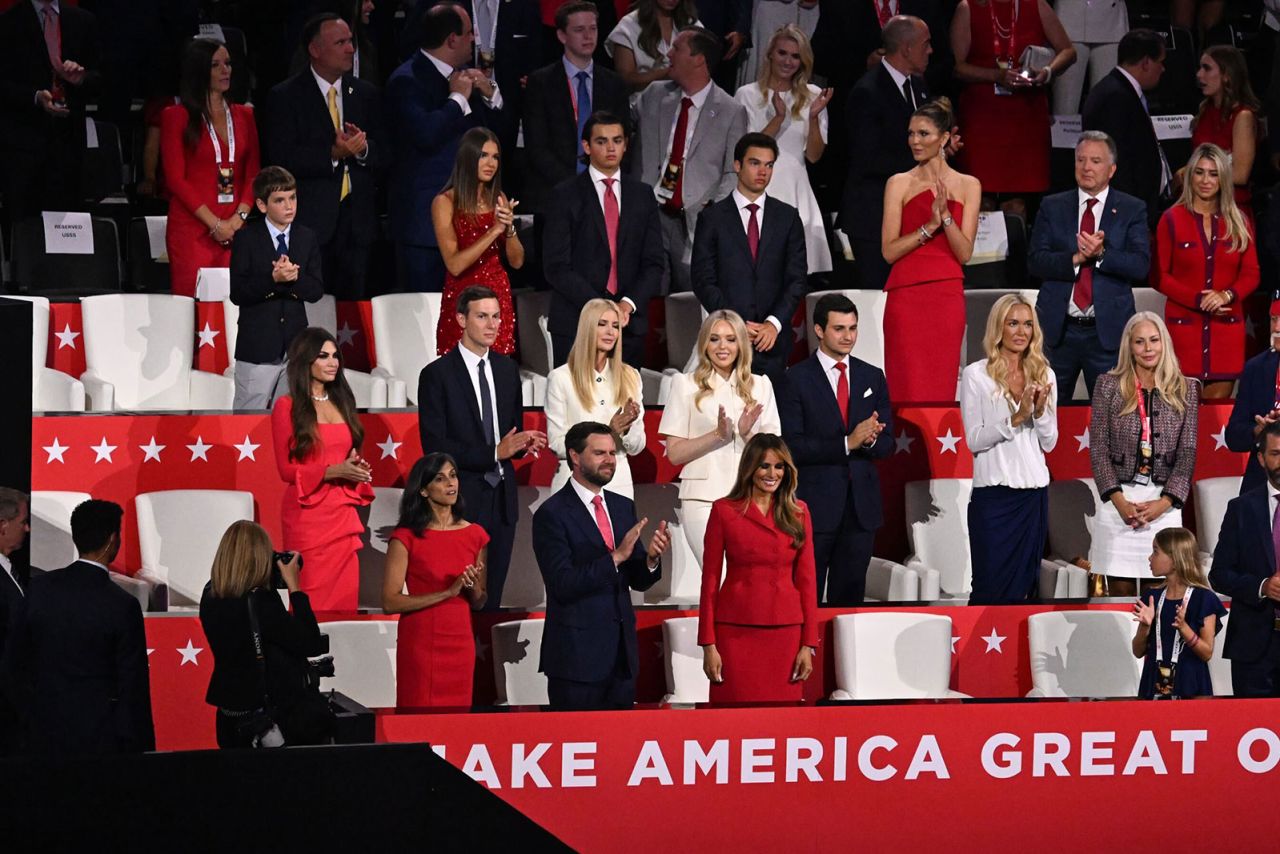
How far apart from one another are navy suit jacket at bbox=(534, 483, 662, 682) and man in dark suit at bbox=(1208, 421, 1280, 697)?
2.18 meters

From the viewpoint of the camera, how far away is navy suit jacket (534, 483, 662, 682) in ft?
24.1

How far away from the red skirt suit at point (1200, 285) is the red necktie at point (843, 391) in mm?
1873

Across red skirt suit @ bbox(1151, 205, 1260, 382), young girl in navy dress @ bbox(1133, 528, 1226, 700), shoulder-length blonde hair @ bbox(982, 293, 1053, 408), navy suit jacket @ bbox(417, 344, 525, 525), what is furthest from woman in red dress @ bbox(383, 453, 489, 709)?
red skirt suit @ bbox(1151, 205, 1260, 382)

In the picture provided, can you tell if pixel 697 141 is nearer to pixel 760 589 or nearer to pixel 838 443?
pixel 838 443

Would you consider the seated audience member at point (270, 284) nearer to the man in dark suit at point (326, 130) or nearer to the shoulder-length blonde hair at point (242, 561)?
the man in dark suit at point (326, 130)

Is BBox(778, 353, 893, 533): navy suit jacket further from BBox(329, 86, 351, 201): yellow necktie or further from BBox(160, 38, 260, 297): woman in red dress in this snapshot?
BBox(160, 38, 260, 297): woman in red dress

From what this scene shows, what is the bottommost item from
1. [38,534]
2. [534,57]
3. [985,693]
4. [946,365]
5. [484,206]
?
[985,693]

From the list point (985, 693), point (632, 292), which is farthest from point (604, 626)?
point (632, 292)

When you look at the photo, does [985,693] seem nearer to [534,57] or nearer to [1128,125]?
[1128,125]

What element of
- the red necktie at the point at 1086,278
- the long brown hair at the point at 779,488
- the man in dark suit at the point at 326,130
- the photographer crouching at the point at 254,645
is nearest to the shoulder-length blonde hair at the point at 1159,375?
the red necktie at the point at 1086,278

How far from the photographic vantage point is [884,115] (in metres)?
10.1

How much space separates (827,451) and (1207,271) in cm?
236

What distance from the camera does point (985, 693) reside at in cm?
822

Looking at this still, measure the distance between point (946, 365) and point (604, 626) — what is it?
2.84 meters
